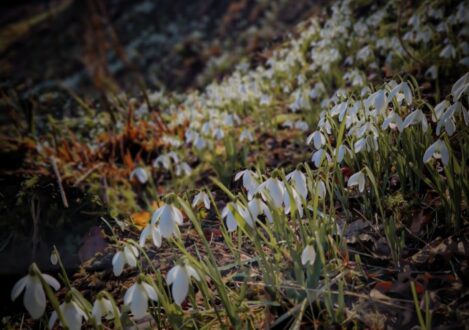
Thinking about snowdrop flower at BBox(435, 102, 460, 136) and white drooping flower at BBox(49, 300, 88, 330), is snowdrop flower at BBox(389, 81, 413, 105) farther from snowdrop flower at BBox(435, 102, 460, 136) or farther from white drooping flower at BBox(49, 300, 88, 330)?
white drooping flower at BBox(49, 300, 88, 330)

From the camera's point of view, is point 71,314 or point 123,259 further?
point 123,259

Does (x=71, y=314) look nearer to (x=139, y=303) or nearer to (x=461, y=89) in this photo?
(x=139, y=303)

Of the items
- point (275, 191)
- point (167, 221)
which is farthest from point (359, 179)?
point (167, 221)

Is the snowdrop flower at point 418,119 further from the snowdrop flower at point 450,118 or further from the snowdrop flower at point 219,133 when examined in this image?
the snowdrop flower at point 219,133

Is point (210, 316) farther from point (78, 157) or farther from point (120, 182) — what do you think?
point (78, 157)

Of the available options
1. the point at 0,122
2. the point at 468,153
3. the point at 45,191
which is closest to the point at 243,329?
the point at 468,153

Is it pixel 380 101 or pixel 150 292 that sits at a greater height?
pixel 380 101

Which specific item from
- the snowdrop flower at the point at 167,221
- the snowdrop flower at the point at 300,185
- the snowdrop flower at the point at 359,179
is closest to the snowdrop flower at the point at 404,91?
the snowdrop flower at the point at 359,179

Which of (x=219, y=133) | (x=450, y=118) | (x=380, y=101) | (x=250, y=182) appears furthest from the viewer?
(x=219, y=133)

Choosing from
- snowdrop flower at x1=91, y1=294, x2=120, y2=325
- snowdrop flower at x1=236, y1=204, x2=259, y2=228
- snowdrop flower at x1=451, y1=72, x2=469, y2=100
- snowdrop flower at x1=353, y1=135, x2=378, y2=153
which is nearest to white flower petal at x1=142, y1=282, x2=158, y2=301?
snowdrop flower at x1=91, y1=294, x2=120, y2=325
